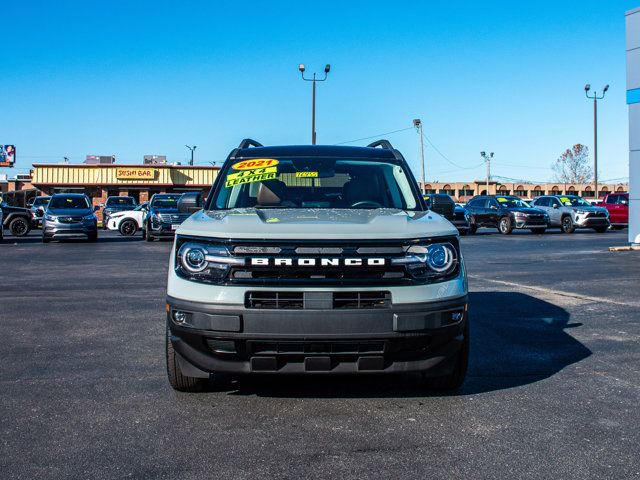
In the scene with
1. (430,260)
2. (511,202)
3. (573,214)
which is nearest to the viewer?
(430,260)

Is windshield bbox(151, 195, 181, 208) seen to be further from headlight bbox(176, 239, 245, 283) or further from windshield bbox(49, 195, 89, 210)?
headlight bbox(176, 239, 245, 283)

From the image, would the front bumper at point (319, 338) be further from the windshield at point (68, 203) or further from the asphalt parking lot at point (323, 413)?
Result: the windshield at point (68, 203)

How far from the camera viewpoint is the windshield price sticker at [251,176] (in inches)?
222

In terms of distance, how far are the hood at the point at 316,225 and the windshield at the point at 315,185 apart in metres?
0.52

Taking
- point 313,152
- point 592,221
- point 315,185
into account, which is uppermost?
point 313,152

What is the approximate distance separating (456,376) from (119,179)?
190 ft

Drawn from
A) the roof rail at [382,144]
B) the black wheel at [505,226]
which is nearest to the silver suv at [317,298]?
the roof rail at [382,144]

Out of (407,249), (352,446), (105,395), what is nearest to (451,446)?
(352,446)

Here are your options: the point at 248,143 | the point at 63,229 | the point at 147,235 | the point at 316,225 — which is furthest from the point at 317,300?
the point at 147,235

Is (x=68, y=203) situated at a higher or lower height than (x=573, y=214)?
higher

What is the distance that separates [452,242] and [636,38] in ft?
58.2

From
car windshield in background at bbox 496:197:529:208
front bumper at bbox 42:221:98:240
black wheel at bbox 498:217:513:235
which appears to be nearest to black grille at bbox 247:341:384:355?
front bumper at bbox 42:221:98:240

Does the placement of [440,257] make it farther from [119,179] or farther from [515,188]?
[515,188]

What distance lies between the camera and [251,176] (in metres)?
5.67
